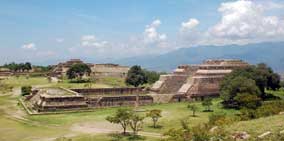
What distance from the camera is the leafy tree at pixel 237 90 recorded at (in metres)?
57.9

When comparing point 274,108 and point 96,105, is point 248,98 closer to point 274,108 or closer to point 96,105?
point 274,108

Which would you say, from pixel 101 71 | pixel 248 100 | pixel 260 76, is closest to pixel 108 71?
pixel 101 71

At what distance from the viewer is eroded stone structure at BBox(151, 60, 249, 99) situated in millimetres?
73000

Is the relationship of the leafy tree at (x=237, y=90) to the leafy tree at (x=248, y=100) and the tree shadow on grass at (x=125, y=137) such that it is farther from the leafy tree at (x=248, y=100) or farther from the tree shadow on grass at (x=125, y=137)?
the tree shadow on grass at (x=125, y=137)

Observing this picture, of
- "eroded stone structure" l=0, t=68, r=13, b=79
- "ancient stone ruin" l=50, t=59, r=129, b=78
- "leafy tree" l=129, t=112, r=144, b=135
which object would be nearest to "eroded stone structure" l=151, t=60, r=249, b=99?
"leafy tree" l=129, t=112, r=144, b=135

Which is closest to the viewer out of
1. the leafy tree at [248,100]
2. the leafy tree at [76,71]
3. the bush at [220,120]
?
the bush at [220,120]

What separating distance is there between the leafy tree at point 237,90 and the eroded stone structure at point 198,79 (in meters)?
11.0

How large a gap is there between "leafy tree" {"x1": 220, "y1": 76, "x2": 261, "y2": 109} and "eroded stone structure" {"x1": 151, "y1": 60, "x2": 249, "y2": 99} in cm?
1104

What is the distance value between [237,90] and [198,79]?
1570 cm

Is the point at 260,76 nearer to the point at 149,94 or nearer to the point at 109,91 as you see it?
the point at 149,94

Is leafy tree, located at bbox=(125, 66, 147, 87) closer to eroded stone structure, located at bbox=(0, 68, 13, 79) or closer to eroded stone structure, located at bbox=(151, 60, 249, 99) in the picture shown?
eroded stone structure, located at bbox=(151, 60, 249, 99)

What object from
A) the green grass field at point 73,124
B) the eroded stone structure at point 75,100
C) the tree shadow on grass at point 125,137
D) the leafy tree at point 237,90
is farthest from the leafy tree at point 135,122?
the leafy tree at point 237,90

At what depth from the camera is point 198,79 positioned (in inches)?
2926

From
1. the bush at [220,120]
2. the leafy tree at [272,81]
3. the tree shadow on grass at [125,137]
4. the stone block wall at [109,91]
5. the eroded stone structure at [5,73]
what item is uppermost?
the eroded stone structure at [5,73]
